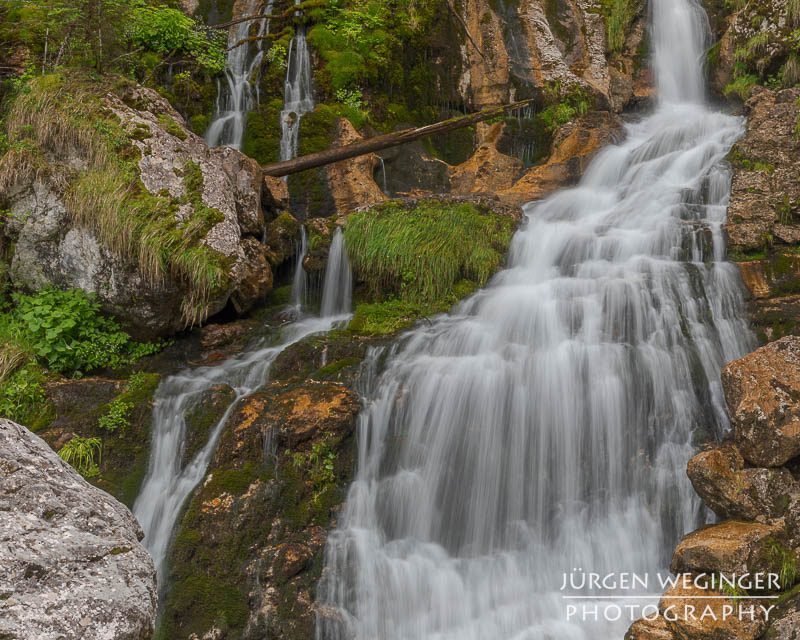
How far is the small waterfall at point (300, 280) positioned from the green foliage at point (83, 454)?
337cm

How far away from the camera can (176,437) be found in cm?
536

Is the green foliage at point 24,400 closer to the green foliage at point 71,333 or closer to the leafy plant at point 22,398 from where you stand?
the leafy plant at point 22,398

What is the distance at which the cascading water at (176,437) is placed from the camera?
4.75m

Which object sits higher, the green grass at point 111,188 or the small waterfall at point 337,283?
the green grass at point 111,188

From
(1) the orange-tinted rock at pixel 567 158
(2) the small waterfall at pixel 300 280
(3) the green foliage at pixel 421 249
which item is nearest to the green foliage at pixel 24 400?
(2) the small waterfall at pixel 300 280

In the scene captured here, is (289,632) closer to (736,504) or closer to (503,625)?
(503,625)

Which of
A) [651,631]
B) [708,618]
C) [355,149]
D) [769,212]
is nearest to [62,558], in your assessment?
[651,631]

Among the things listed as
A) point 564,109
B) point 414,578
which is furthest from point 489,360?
point 564,109

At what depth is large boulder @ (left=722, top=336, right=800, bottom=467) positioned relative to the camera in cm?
407

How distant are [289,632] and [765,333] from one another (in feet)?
17.2

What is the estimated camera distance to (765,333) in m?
5.84

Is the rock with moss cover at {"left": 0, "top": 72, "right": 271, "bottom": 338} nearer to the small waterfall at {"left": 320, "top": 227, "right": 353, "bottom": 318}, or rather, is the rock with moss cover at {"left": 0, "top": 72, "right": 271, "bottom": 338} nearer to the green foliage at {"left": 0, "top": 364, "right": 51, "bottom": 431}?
the small waterfall at {"left": 320, "top": 227, "right": 353, "bottom": 318}

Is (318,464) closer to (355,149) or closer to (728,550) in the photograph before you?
(728,550)

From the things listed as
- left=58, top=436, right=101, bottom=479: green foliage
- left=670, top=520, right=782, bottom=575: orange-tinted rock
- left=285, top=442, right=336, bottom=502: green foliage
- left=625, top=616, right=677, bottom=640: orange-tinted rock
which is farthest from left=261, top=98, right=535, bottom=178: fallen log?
left=625, top=616, right=677, bottom=640: orange-tinted rock
